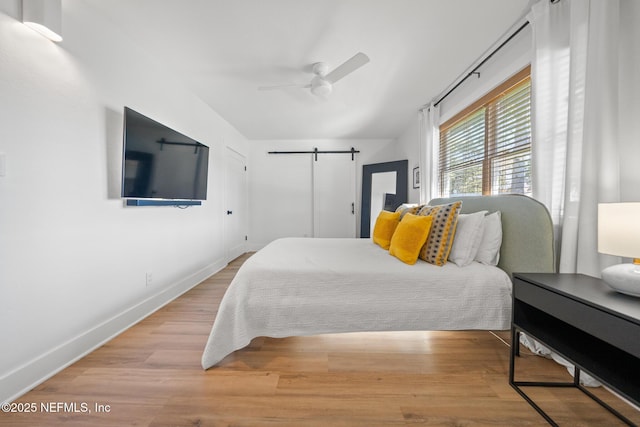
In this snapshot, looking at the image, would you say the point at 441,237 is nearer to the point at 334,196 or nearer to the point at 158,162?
the point at 158,162

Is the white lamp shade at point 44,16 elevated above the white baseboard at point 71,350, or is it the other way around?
the white lamp shade at point 44,16

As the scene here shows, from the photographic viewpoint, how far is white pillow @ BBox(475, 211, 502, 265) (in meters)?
1.67

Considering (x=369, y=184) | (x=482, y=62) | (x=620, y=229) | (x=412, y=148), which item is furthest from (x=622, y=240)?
(x=369, y=184)

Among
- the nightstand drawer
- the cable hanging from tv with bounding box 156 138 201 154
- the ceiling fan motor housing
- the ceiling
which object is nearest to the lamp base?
the nightstand drawer

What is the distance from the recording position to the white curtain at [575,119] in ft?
4.08

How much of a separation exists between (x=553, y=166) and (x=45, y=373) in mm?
3381

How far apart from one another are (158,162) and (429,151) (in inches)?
128

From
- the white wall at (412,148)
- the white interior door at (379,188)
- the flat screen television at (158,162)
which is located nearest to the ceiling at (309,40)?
the flat screen television at (158,162)

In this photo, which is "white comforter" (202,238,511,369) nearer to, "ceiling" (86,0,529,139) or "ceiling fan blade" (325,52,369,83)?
"ceiling fan blade" (325,52,369,83)

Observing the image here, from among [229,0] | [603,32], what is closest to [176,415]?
[229,0]

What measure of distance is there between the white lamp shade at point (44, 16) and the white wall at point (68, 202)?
0.05 meters

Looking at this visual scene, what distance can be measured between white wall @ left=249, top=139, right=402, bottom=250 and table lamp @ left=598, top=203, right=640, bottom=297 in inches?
159

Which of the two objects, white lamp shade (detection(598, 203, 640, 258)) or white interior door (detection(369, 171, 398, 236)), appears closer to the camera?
white lamp shade (detection(598, 203, 640, 258))

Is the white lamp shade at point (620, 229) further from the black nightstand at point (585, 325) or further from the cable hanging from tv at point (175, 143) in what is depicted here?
the cable hanging from tv at point (175, 143)
